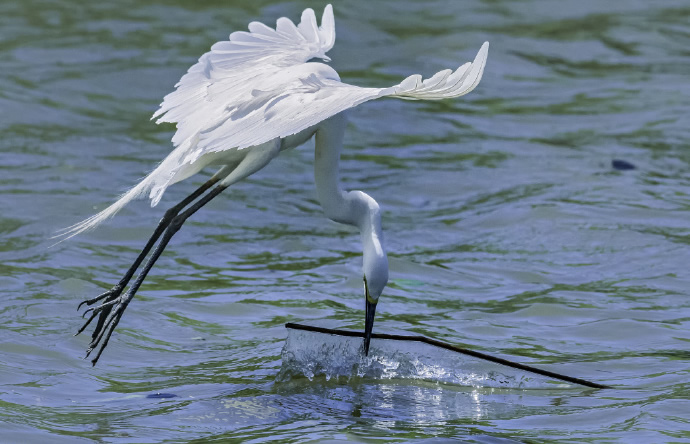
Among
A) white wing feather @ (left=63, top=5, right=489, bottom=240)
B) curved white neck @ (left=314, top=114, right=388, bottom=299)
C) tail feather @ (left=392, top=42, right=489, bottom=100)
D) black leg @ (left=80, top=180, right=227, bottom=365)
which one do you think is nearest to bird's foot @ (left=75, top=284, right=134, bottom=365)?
black leg @ (left=80, top=180, right=227, bottom=365)

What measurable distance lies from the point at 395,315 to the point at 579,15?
28.4 feet

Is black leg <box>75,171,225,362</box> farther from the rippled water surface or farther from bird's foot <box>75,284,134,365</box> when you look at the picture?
the rippled water surface

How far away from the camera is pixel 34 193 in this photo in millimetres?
8734

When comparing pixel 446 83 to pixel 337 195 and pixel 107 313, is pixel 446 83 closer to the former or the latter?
pixel 337 195

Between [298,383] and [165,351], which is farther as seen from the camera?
[165,351]

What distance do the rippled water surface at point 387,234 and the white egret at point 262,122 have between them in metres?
0.56

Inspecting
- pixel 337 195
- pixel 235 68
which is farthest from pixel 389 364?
pixel 235 68

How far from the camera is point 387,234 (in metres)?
8.54

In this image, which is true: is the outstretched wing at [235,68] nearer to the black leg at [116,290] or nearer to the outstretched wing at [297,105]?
the outstretched wing at [297,105]

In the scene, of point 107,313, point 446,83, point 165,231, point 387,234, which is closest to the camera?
point 446,83

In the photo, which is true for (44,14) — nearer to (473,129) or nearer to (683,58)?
(473,129)

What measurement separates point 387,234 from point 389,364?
9.58 ft

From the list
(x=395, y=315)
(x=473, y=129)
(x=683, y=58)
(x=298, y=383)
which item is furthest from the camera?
(x=683, y=58)

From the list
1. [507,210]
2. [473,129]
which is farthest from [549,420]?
[473,129]
